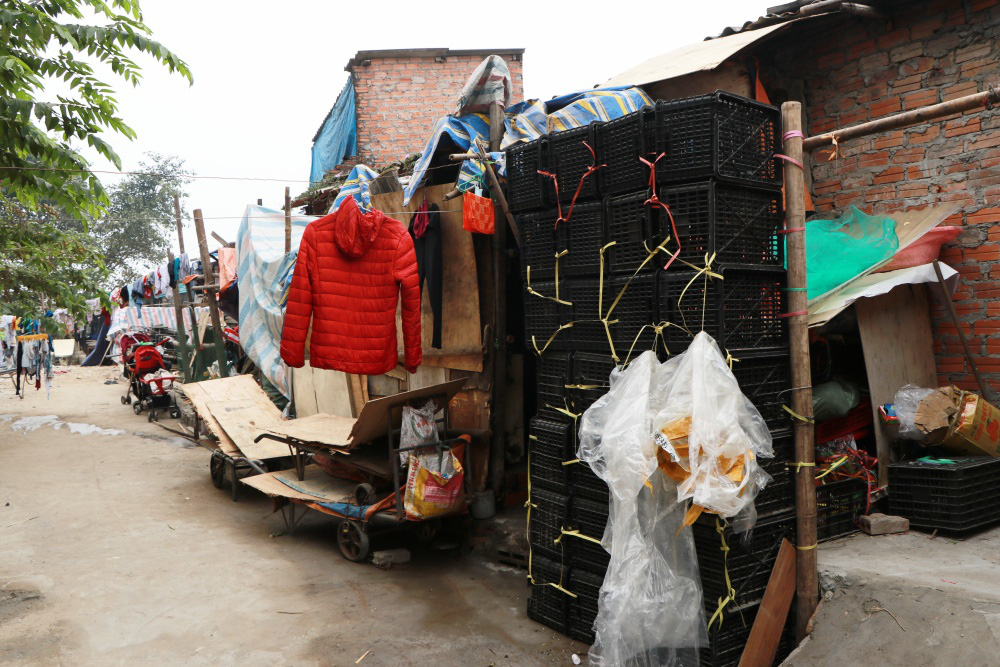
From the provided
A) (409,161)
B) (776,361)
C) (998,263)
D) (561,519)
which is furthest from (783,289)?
(409,161)

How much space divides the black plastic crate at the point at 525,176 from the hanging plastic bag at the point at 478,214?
1014 mm

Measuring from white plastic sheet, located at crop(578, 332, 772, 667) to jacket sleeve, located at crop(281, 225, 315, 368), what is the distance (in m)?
3.12

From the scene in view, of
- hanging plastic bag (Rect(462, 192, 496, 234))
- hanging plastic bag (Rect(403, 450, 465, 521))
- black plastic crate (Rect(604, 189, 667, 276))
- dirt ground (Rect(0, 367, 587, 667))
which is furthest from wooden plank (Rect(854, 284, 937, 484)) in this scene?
hanging plastic bag (Rect(403, 450, 465, 521))

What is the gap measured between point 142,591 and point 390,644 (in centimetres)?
219

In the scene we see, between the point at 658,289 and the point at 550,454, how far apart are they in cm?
133

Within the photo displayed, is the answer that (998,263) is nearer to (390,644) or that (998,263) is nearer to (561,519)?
(561,519)

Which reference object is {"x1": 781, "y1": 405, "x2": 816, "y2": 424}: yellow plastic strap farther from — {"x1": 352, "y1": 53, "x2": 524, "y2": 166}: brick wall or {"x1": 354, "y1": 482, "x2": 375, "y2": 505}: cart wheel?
{"x1": 352, "y1": 53, "x2": 524, "y2": 166}: brick wall

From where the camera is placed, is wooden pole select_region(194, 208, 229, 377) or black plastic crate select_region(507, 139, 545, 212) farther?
wooden pole select_region(194, 208, 229, 377)

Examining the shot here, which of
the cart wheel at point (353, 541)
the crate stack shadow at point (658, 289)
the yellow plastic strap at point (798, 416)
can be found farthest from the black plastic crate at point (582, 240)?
the cart wheel at point (353, 541)

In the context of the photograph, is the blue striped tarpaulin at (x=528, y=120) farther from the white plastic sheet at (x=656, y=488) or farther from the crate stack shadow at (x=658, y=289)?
the white plastic sheet at (x=656, y=488)

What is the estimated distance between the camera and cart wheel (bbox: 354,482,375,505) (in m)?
5.99

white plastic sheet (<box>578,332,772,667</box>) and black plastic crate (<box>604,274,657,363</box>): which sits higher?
black plastic crate (<box>604,274,657,363</box>)

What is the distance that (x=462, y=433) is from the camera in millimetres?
6371

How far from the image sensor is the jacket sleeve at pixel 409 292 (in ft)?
20.0
